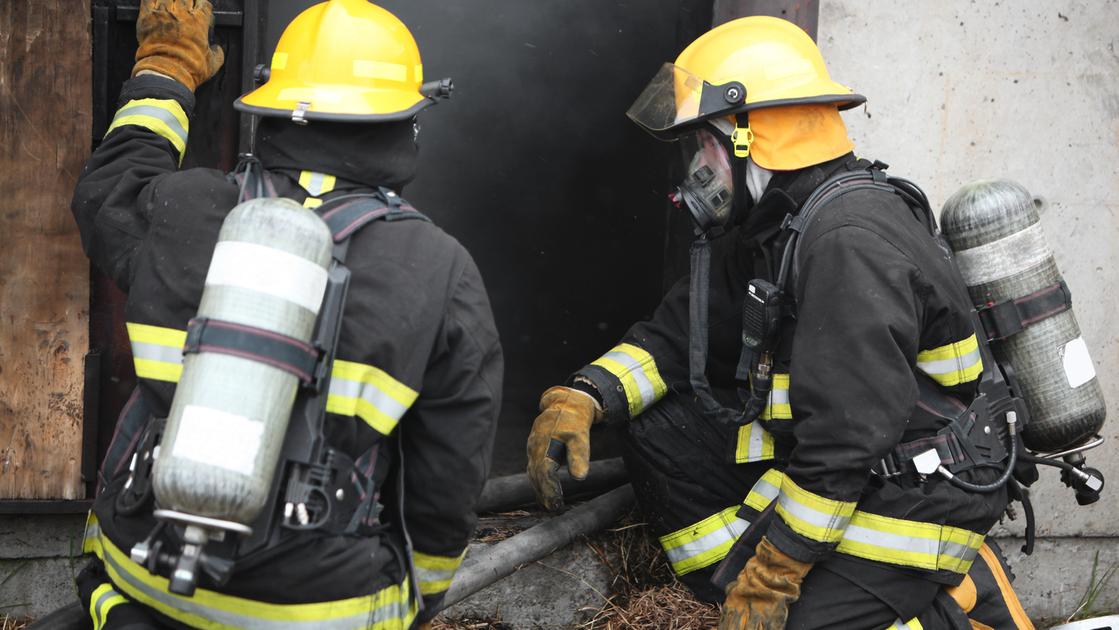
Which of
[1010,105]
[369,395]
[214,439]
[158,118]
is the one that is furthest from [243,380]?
[1010,105]

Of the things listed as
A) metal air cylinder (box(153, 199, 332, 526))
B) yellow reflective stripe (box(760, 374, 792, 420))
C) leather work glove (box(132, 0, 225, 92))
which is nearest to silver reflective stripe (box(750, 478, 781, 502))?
yellow reflective stripe (box(760, 374, 792, 420))

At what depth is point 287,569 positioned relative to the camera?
2387mm

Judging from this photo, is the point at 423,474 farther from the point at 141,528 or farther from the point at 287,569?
the point at 141,528

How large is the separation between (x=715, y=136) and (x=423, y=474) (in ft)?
4.78

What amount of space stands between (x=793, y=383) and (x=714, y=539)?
932 mm

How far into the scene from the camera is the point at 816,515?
2.93 m

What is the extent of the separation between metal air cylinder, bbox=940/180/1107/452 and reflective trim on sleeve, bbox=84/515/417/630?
2.03m

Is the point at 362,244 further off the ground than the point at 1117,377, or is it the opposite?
the point at 362,244

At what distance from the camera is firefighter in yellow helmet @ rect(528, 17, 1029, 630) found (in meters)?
2.91

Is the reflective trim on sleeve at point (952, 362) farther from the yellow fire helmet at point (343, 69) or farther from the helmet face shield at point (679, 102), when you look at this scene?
the yellow fire helmet at point (343, 69)

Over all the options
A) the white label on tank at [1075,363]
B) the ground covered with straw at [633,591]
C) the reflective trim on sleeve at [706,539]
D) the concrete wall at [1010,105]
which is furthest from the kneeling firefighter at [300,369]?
the concrete wall at [1010,105]

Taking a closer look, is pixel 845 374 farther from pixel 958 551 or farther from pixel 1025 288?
pixel 1025 288

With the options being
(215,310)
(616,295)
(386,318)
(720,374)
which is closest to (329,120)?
(386,318)

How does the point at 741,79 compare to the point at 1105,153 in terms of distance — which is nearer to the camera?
the point at 741,79
